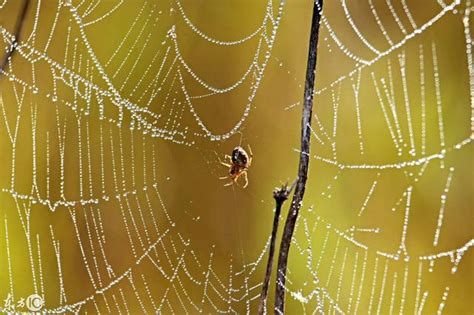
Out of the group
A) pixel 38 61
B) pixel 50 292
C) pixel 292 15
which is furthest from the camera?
pixel 292 15

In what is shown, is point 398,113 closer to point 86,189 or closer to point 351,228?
point 351,228

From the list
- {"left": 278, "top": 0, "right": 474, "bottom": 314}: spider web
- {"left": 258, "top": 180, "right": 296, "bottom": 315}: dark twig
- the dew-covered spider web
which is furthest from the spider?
{"left": 258, "top": 180, "right": 296, "bottom": 315}: dark twig

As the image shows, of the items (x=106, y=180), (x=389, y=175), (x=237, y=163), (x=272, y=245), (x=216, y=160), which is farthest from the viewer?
(x=389, y=175)

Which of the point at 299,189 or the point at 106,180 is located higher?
the point at 299,189

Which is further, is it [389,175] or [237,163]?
[389,175]

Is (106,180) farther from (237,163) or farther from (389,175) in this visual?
(389,175)

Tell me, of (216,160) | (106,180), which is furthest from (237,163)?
(106,180)

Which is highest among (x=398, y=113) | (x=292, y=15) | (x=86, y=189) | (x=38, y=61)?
(x=292, y=15)

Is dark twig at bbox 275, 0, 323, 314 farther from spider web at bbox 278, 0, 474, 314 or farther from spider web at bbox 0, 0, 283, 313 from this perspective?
spider web at bbox 278, 0, 474, 314

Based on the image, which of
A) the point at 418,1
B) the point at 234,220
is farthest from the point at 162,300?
the point at 418,1
